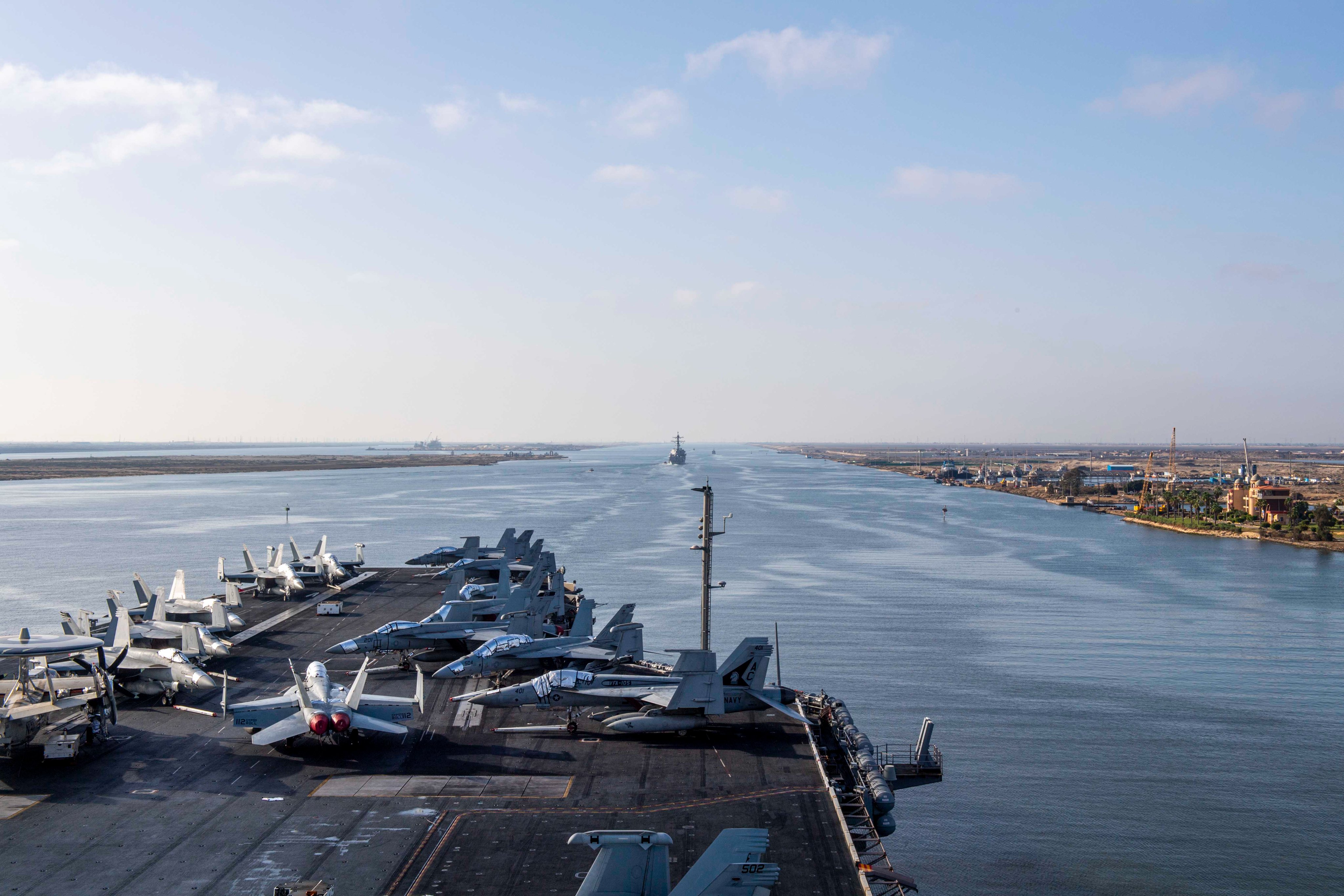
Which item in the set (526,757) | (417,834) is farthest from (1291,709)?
(417,834)

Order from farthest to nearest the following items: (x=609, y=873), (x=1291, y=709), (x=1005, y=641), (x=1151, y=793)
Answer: (x=1005, y=641)
(x=1291, y=709)
(x=1151, y=793)
(x=609, y=873)

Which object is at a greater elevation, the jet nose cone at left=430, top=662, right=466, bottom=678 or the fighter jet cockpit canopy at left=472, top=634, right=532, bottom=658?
the fighter jet cockpit canopy at left=472, top=634, right=532, bottom=658

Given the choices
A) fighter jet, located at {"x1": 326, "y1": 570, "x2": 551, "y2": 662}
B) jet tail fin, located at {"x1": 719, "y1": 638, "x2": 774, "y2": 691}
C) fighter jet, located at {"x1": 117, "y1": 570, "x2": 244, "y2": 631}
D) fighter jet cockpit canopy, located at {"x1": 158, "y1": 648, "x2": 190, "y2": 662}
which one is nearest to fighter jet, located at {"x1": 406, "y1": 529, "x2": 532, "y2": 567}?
fighter jet, located at {"x1": 117, "y1": 570, "x2": 244, "y2": 631}

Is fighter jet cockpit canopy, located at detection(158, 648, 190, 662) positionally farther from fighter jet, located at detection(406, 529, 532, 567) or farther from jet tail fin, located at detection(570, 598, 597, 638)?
fighter jet, located at detection(406, 529, 532, 567)

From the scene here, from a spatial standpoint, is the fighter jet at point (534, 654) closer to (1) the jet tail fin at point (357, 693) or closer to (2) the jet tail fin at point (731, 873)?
(1) the jet tail fin at point (357, 693)

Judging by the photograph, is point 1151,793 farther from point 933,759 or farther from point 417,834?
point 417,834

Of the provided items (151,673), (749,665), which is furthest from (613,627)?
(151,673)
